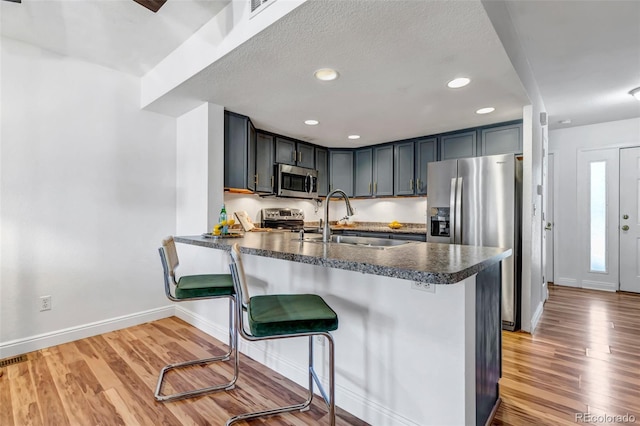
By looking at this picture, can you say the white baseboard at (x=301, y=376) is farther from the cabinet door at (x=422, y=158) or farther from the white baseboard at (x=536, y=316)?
the cabinet door at (x=422, y=158)

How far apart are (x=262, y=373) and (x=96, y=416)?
0.95 meters

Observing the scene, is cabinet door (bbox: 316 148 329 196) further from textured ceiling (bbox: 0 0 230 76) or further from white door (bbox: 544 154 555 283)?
A: white door (bbox: 544 154 555 283)

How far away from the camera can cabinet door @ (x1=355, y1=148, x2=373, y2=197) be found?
4.84 m

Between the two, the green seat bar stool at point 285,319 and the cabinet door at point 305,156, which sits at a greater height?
the cabinet door at point 305,156

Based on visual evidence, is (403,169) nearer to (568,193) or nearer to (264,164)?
(264,164)

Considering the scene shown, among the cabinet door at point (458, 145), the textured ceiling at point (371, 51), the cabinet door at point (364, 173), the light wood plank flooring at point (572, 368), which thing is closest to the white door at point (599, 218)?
the light wood plank flooring at point (572, 368)

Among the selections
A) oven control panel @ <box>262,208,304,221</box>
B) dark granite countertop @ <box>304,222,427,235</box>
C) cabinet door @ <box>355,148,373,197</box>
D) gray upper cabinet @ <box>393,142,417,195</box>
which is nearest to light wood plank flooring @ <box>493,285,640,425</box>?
dark granite countertop @ <box>304,222,427,235</box>

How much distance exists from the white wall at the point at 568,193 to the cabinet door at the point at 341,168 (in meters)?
3.20

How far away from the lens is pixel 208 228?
298 centimetres

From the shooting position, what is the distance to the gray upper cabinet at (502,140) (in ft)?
11.4

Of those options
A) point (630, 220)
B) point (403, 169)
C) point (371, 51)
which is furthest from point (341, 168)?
point (630, 220)

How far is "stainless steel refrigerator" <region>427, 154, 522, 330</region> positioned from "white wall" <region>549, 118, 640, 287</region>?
2.22 meters

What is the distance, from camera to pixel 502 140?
11.7 ft

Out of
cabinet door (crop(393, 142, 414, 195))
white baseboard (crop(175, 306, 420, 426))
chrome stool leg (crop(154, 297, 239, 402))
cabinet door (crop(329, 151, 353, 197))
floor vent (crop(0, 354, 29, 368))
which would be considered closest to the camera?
white baseboard (crop(175, 306, 420, 426))
